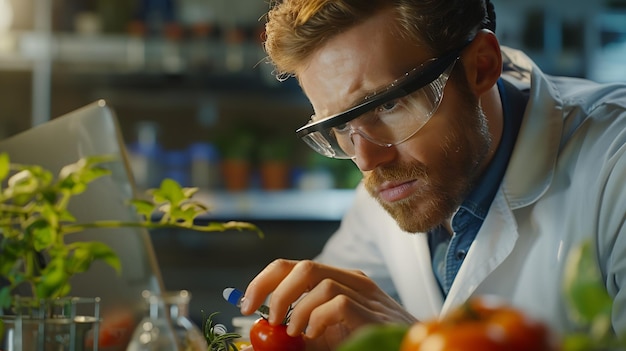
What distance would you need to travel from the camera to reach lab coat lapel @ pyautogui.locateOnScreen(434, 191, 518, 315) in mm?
1844

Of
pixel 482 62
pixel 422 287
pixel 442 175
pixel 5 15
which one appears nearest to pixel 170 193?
pixel 442 175

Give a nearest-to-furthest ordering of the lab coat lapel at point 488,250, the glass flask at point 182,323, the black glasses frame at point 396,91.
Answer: the glass flask at point 182,323 < the black glasses frame at point 396,91 < the lab coat lapel at point 488,250

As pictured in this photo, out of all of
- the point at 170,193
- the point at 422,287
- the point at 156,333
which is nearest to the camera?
the point at 156,333

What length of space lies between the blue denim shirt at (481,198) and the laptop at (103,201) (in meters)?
0.83

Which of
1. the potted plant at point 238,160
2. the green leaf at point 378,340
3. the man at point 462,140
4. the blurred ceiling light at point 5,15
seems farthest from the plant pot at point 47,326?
the blurred ceiling light at point 5,15

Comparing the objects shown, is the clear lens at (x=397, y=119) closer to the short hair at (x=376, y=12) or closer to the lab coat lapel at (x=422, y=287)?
the short hair at (x=376, y=12)

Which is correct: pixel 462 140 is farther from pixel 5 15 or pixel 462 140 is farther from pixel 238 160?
pixel 5 15

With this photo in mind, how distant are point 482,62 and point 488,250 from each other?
1.36 ft

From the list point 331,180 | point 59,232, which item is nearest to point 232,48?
point 331,180

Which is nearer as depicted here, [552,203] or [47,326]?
[47,326]

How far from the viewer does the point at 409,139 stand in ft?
5.56

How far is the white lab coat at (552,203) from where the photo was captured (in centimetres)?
172

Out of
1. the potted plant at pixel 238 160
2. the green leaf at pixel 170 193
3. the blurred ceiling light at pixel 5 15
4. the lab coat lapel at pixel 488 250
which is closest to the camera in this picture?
the green leaf at pixel 170 193

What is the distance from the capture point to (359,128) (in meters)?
1.64
